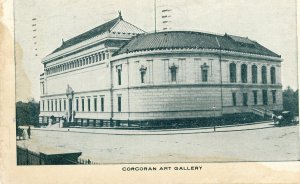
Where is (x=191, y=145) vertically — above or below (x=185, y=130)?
below

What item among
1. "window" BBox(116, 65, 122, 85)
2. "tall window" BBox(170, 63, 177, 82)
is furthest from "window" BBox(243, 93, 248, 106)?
"window" BBox(116, 65, 122, 85)

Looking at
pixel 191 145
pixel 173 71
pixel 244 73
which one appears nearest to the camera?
pixel 191 145

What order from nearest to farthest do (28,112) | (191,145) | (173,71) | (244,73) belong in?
(191,145)
(173,71)
(28,112)
(244,73)

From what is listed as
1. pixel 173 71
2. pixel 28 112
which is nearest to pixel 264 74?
pixel 173 71

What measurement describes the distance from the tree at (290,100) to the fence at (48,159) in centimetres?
215

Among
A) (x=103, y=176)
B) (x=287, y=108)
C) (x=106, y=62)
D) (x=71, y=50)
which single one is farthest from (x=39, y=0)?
(x=287, y=108)

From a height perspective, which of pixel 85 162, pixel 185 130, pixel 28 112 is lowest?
pixel 85 162

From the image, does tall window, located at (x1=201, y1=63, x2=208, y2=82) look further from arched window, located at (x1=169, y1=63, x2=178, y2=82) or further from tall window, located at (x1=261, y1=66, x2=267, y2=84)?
tall window, located at (x1=261, y1=66, x2=267, y2=84)

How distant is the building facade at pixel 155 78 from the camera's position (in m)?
4.58

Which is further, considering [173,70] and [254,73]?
[254,73]

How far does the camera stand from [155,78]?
4.59m

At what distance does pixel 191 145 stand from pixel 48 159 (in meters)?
1.53

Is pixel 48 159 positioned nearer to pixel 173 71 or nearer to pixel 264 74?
pixel 173 71

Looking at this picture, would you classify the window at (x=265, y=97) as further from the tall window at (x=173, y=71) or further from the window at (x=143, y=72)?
the window at (x=143, y=72)
